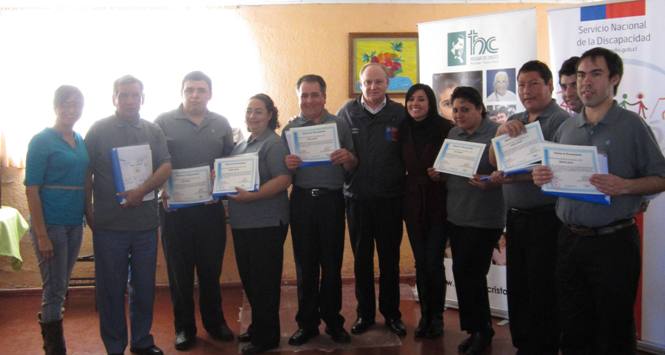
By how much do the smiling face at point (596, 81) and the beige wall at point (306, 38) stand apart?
108 inches

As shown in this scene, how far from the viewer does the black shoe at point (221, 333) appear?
3488 mm

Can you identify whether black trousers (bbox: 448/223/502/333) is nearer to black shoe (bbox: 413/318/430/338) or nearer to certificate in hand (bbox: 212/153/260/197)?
black shoe (bbox: 413/318/430/338)

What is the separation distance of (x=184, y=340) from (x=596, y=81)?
2722mm

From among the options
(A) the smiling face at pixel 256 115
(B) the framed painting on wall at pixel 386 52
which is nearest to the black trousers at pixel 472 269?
(A) the smiling face at pixel 256 115

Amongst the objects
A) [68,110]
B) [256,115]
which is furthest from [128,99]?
[256,115]

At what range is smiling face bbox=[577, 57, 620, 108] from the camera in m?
2.27

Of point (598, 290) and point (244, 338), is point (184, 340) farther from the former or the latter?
point (598, 290)

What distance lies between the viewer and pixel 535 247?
2762 millimetres

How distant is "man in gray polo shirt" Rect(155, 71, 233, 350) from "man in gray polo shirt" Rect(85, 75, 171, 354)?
0.17 m

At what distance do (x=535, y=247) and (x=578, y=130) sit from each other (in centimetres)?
67

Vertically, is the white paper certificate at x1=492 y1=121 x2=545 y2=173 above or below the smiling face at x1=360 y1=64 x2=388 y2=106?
below

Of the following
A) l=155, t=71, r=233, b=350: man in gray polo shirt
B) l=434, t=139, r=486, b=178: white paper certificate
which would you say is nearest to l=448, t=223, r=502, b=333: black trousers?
l=434, t=139, r=486, b=178: white paper certificate

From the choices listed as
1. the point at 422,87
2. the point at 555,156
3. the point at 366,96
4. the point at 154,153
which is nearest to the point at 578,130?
the point at 555,156

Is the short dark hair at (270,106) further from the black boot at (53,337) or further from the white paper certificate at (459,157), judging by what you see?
the black boot at (53,337)
